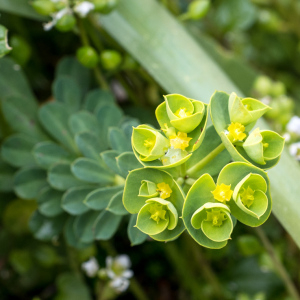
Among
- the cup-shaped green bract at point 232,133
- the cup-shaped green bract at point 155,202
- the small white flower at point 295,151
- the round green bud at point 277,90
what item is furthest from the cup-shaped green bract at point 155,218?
the round green bud at point 277,90

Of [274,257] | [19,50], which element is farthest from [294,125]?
[19,50]

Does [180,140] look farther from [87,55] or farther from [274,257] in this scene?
[274,257]

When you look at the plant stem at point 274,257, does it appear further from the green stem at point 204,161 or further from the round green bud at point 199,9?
the round green bud at point 199,9

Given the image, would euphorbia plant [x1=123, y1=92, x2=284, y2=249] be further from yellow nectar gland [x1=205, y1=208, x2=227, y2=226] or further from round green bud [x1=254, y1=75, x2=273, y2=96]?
round green bud [x1=254, y1=75, x2=273, y2=96]

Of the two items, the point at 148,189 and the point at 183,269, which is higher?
the point at 148,189

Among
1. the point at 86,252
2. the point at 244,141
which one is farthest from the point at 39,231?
the point at 244,141

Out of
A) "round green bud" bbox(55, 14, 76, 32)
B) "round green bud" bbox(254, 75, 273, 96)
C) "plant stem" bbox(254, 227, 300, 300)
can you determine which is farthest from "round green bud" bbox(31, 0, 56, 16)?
"plant stem" bbox(254, 227, 300, 300)
